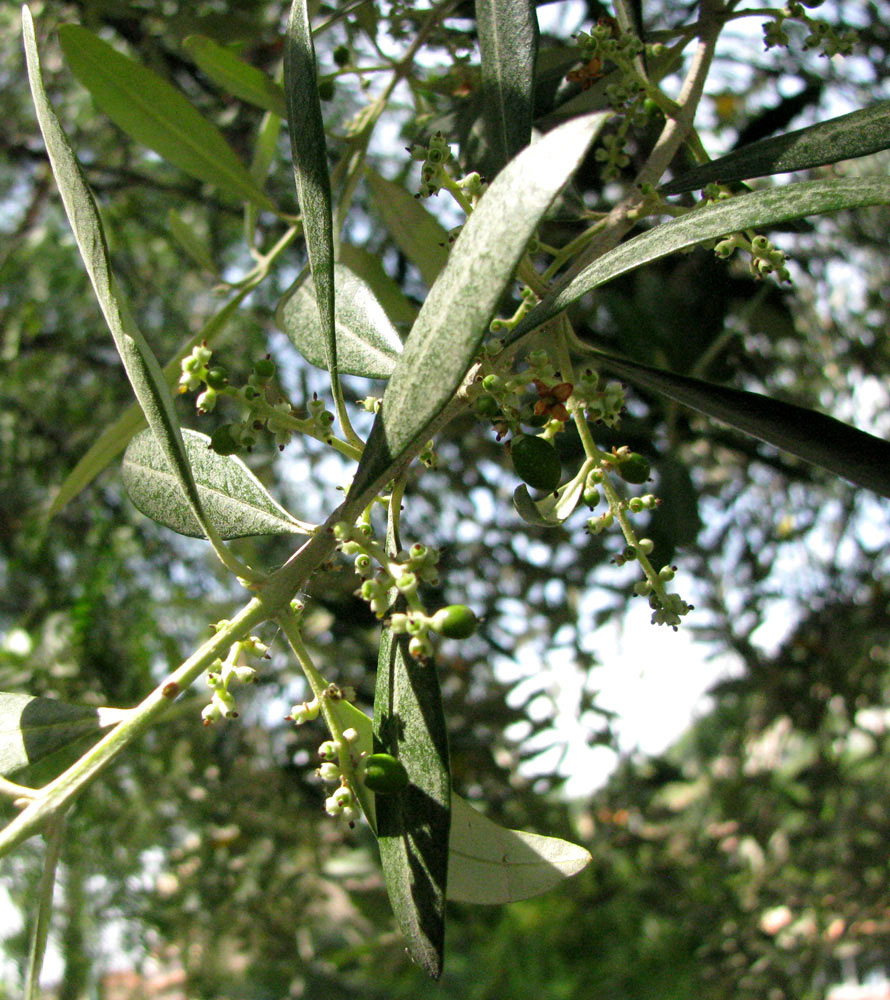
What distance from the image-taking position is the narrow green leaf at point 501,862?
86cm

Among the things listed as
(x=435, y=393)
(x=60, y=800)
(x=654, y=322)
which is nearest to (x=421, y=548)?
(x=435, y=393)

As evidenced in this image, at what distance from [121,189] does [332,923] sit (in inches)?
103

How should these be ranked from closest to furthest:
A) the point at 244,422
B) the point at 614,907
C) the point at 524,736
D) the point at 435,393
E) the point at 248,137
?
the point at 435,393
the point at 244,422
the point at 524,736
the point at 248,137
the point at 614,907

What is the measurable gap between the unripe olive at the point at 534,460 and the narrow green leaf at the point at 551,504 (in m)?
0.05

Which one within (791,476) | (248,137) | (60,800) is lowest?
(60,800)

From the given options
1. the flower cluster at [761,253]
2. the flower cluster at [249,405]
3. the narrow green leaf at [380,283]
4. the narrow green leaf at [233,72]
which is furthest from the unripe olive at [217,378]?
the narrow green leaf at [233,72]

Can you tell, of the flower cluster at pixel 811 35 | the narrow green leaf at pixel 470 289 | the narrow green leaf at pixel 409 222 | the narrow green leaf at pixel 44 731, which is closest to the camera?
the narrow green leaf at pixel 470 289

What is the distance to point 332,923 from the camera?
11.3 feet

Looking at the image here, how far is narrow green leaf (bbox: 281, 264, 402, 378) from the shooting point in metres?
1.00

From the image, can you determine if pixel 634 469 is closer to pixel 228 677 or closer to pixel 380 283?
pixel 228 677

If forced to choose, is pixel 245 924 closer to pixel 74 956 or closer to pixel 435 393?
pixel 74 956

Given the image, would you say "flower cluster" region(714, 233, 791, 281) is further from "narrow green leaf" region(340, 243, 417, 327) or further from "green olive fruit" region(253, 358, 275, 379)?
"narrow green leaf" region(340, 243, 417, 327)

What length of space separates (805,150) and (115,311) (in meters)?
0.69

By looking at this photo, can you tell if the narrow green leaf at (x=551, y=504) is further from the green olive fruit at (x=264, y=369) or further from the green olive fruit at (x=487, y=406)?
the green olive fruit at (x=264, y=369)
